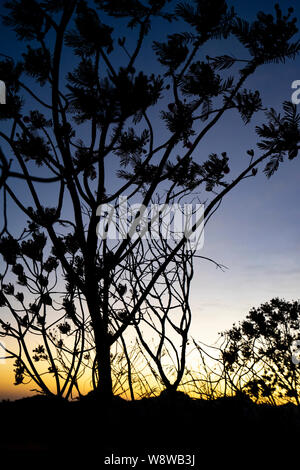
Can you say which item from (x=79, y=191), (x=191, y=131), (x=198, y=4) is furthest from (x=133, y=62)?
(x=79, y=191)

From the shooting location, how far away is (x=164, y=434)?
210cm

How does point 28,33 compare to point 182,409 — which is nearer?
point 28,33

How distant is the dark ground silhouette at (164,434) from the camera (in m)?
1.91

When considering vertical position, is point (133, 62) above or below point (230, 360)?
above

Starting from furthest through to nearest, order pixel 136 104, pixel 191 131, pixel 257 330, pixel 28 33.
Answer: pixel 257 330
pixel 191 131
pixel 28 33
pixel 136 104

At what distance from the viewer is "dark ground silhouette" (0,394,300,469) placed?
75.2 inches

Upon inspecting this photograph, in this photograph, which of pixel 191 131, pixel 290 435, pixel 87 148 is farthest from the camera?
pixel 191 131

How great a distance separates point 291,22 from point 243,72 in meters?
0.43

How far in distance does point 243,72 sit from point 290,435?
2.57 metres

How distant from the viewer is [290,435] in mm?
2125
